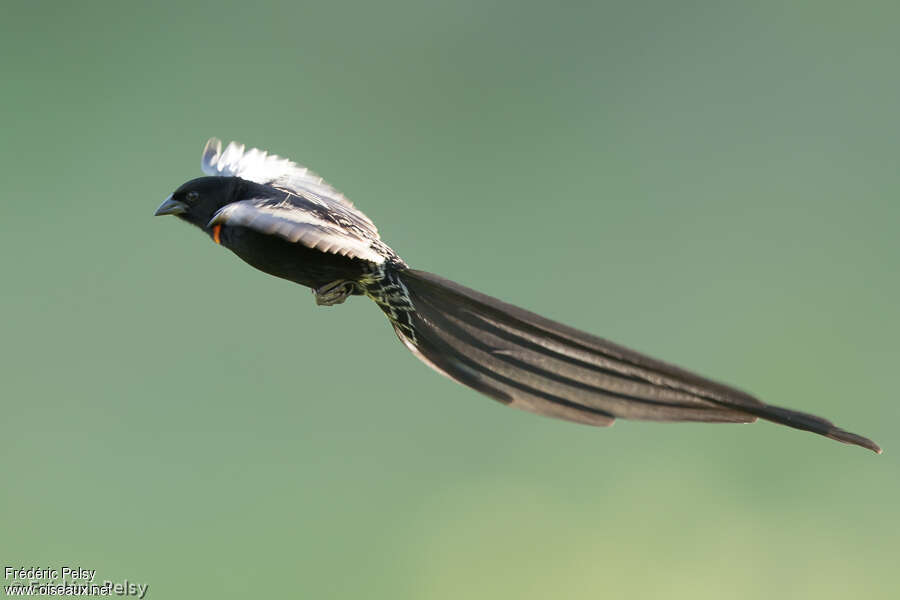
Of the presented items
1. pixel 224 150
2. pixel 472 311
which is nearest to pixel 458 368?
pixel 472 311

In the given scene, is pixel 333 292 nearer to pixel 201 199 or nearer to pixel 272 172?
pixel 201 199

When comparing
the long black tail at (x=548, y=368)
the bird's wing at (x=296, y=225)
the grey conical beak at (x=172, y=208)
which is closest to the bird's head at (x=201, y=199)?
the grey conical beak at (x=172, y=208)

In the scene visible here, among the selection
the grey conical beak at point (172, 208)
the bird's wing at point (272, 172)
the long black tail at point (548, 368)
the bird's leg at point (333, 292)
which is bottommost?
the long black tail at point (548, 368)

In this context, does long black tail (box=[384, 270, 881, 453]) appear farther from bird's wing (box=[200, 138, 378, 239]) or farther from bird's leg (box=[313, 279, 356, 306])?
bird's wing (box=[200, 138, 378, 239])

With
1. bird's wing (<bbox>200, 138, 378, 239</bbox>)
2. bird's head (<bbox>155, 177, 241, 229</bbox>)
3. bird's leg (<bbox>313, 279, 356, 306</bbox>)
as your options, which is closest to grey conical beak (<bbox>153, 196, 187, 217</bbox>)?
bird's head (<bbox>155, 177, 241, 229</bbox>)

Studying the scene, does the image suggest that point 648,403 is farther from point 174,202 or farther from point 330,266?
point 174,202

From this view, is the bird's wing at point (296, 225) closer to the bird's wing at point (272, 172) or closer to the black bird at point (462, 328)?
the black bird at point (462, 328)

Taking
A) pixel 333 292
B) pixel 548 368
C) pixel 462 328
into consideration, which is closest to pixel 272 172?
pixel 333 292
